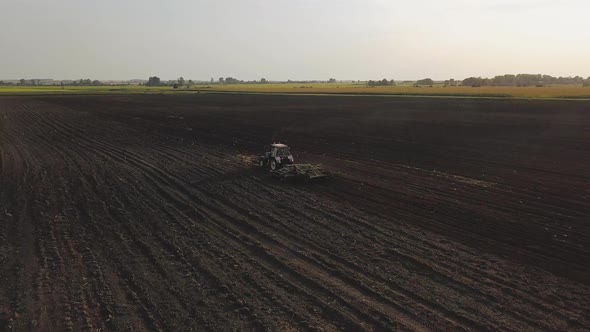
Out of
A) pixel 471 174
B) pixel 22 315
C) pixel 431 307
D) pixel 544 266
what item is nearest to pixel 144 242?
pixel 22 315

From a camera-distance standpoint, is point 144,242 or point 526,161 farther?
point 526,161

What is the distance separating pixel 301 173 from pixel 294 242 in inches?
284

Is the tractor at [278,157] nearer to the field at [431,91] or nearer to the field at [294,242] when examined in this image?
the field at [294,242]

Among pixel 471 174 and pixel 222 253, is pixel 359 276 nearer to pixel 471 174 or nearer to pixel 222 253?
pixel 222 253

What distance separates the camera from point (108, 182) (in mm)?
18828

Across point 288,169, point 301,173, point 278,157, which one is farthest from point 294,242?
point 278,157

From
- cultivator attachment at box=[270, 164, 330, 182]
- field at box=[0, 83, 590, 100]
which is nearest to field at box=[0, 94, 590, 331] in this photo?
cultivator attachment at box=[270, 164, 330, 182]

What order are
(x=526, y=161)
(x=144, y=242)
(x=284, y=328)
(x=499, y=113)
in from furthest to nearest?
(x=499, y=113) < (x=526, y=161) < (x=144, y=242) < (x=284, y=328)

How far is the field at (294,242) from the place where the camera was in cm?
838

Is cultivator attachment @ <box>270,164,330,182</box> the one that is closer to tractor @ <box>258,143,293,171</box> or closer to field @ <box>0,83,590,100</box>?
tractor @ <box>258,143,293,171</box>

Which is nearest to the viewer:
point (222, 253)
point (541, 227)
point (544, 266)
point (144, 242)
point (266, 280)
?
point (266, 280)

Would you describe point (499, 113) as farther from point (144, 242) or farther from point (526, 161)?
point (144, 242)

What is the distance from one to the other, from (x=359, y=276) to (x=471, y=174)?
43.0 ft

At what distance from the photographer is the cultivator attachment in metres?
19.0
